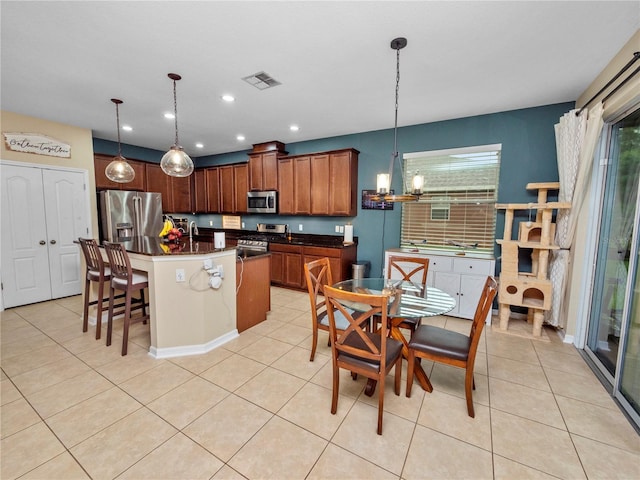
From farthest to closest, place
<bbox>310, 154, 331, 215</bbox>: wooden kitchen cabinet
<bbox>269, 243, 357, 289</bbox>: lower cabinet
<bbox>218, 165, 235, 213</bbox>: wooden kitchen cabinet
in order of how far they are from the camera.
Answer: <bbox>218, 165, 235, 213</bbox>: wooden kitchen cabinet, <bbox>310, 154, 331, 215</bbox>: wooden kitchen cabinet, <bbox>269, 243, 357, 289</bbox>: lower cabinet

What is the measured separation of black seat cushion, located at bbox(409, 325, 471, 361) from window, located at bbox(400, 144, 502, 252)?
87.1 inches

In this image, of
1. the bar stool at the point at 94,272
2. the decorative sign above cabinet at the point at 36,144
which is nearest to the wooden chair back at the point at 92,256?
the bar stool at the point at 94,272

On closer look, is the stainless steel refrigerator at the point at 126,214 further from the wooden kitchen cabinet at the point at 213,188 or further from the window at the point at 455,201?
the window at the point at 455,201

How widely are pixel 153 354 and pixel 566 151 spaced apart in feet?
15.6

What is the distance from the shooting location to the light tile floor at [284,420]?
4.99ft

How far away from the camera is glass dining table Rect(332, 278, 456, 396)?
204cm

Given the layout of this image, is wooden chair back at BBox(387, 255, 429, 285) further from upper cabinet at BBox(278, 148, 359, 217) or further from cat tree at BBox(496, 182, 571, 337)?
upper cabinet at BBox(278, 148, 359, 217)

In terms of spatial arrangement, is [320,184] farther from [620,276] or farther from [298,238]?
[620,276]

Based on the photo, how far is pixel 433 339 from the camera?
2.04 metres

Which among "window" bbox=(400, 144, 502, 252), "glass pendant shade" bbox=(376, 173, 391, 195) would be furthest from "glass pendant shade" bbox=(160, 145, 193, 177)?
"window" bbox=(400, 144, 502, 252)

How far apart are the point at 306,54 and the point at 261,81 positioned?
0.68m

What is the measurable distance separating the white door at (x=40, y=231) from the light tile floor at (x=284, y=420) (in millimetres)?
1700

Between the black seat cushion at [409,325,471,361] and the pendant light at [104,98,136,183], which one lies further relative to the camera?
the pendant light at [104,98,136,183]

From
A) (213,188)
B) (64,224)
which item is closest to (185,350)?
(64,224)
